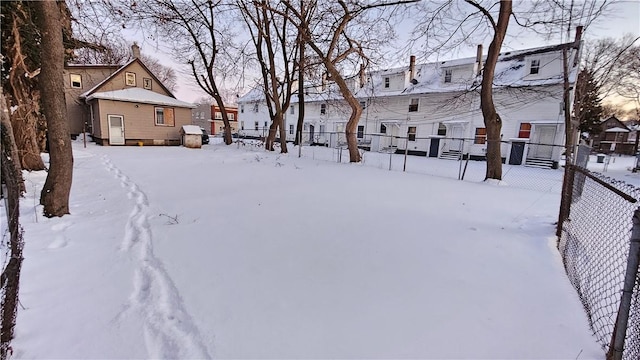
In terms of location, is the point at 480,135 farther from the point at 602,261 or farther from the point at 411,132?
the point at 602,261

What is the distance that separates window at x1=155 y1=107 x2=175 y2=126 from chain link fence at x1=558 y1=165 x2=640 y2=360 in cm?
2197

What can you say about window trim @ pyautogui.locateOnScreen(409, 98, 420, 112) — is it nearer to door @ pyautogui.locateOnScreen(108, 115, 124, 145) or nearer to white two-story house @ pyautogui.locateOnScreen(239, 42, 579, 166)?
white two-story house @ pyautogui.locateOnScreen(239, 42, 579, 166)

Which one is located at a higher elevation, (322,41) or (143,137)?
(322,41)

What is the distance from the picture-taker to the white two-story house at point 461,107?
17562 mm

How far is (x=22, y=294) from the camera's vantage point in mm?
2523

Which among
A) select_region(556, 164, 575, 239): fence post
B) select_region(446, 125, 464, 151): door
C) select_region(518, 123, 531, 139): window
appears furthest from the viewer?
select_region(446, 125, 464, 151): door

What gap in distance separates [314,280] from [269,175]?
20.4 feet

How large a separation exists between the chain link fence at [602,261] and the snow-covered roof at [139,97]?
21477 millimetres

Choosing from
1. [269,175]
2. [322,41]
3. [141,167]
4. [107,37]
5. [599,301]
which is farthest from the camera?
[322,41]

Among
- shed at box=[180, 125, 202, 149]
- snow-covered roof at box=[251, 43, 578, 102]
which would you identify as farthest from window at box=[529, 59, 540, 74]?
shed at box=[180, 125, 202, 149]

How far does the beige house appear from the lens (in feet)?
59.7

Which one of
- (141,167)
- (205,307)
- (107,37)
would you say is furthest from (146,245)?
(141,167)

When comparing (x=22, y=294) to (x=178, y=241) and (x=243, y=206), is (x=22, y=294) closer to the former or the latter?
(x=178, y=241)

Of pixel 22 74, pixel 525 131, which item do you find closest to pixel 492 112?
pixel 525 131
